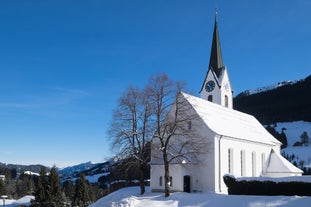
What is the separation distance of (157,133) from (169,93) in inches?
152

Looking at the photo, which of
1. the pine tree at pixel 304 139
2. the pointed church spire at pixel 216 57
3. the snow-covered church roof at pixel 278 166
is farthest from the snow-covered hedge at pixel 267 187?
the pine tree at pixel 304 139

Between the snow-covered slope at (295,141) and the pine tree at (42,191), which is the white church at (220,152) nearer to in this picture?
the pine tree at (42,191)

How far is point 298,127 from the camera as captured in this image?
169 meters

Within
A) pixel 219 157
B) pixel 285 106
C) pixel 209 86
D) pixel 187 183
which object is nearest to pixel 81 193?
pixel 209 86

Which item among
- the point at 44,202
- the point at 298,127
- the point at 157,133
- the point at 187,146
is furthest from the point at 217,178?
the point at 298,127

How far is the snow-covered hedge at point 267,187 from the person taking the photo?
26500 mm

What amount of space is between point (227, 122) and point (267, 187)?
1261cm

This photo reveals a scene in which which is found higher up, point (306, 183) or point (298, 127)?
point (298, 127)

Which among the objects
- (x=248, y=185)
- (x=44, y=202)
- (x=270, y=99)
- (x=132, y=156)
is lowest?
(x=44, y=202)

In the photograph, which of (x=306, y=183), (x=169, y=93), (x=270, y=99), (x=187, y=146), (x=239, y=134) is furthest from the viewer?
(x=270, y=99)

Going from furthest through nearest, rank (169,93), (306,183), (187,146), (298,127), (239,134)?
(298,127) → (239,134) → (187,146) → (169,93) → (306,183)

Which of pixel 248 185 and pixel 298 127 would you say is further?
pixel 298 127

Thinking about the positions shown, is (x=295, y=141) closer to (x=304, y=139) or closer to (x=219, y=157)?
(x=304, y=139)

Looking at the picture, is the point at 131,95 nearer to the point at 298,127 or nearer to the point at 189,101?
the point at 189,101
